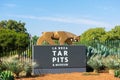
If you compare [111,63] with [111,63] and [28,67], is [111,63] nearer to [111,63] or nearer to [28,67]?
[111,63]

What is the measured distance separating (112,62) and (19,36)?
2950cm

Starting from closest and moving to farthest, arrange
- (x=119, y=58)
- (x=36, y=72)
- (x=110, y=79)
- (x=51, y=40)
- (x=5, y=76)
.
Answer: (x=5, y=76)
(x=110, y=79)
(x=36, y=72)
(x=119, y=58)
(x=51, y=40)

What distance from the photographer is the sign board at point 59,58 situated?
23.0 meters

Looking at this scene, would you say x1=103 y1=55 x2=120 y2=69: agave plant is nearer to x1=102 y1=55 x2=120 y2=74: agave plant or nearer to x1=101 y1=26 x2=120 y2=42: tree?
x1=102 y1=55 x2=120 y2=74: agave plant

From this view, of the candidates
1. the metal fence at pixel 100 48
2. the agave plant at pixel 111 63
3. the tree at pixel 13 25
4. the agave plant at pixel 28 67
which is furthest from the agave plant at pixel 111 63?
the tree at pixel 13 25

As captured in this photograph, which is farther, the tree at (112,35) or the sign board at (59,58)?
the tree at (112,35)

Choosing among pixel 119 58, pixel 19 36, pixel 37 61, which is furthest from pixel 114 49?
pixel 19 36

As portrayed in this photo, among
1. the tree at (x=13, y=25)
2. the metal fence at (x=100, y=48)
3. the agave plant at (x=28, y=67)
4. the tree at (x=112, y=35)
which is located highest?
the tree at (x=13, y=25)

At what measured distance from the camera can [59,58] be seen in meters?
23.5

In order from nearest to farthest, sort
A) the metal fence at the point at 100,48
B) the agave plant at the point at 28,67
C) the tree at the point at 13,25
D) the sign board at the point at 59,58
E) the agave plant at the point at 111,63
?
the agave plant at the point at 28,67
the agave plant at the point at 111,63
the sign board at the point at 59,58
the metal fence at the point at 100,48
the tree at the point at 13,25

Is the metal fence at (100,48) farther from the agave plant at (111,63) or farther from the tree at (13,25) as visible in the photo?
the tree at (13,25)

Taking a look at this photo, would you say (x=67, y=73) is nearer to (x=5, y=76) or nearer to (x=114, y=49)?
(x=114, y=49)

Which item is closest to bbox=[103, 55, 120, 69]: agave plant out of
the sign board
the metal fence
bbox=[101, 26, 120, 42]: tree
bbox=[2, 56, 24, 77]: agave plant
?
the sign board

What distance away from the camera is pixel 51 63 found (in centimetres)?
2325
